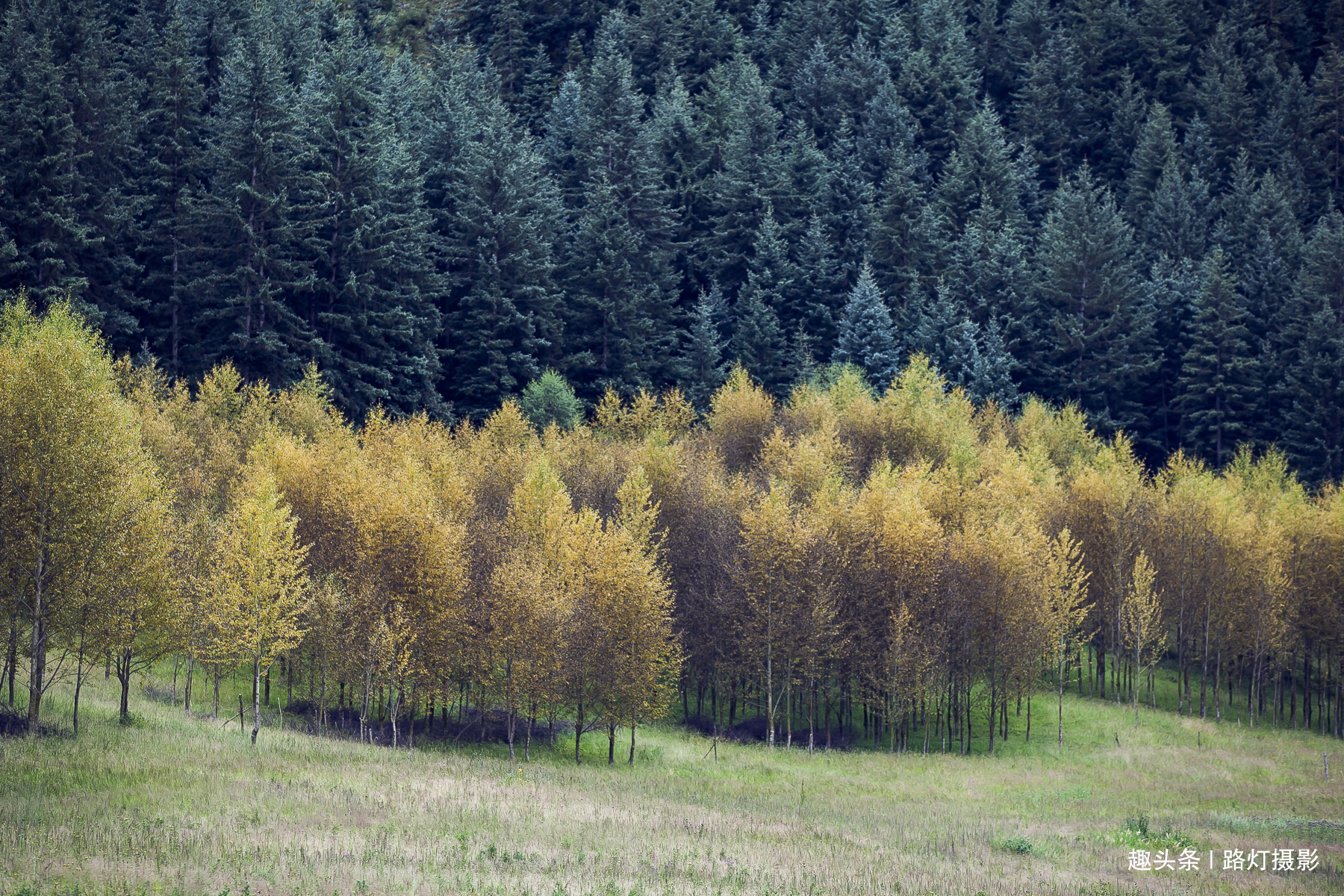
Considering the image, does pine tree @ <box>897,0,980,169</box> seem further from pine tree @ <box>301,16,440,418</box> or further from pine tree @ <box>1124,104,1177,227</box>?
pine tree @ <box>301,16,440,418</box>

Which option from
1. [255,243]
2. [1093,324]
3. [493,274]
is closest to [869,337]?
[1093,324]

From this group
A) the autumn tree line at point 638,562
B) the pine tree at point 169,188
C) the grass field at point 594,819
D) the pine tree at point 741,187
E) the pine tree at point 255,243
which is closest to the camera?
the grass field at point 594,819

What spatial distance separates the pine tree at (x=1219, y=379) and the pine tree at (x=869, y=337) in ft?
99.0

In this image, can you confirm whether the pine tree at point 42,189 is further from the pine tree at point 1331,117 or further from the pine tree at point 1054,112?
the pine tree at point 1331,117

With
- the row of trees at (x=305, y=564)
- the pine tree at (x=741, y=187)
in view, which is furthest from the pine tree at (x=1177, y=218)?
the row of trees at (x=305, y=564)

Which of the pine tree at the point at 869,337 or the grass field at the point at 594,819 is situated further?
the pine tree at the point at 869,337

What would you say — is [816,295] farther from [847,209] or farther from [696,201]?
[696,201]

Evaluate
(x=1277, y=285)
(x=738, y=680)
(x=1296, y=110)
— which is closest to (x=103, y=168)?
(x=738, y=680)

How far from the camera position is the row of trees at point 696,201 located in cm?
9325

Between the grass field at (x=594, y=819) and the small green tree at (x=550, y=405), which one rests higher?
the small green tree at (x=550, y=405)

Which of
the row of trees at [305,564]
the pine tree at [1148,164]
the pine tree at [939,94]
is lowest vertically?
the row of trees at [305,564]

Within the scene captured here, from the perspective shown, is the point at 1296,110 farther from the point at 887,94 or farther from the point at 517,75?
the point at 517,75

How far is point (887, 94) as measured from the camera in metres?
149

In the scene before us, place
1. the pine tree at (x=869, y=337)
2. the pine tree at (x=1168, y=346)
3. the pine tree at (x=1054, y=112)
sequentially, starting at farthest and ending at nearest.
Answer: the pine tree at (x=1054, y=112)
the pine tree at (x=1168, y=346)
the pine tree at (x=869, y=337)
